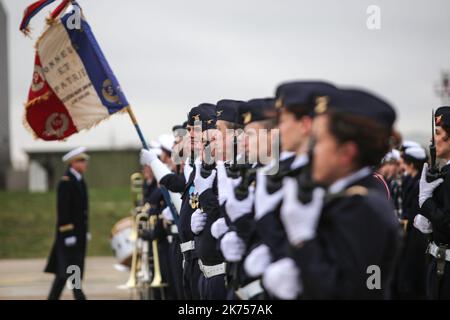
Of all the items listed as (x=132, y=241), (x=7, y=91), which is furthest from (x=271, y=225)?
(x=7, y=91)

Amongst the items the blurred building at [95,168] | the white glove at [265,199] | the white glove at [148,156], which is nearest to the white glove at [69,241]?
the white glove at [148,156]

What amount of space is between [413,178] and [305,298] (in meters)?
7.62

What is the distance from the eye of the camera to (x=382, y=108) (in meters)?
3.54

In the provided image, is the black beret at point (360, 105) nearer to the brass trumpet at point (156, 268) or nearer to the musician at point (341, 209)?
the musician at point (341, 209)

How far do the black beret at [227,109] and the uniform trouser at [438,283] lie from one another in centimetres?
226

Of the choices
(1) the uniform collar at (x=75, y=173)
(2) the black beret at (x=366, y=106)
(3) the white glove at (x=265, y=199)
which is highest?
(2) the black beret at (x=366, y=106)

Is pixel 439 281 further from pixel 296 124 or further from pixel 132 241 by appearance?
pixel 132 241

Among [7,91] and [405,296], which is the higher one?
[7,91]

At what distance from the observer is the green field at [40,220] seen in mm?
20703

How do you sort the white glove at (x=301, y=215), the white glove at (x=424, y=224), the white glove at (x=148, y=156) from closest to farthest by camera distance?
the white glove at (x=301, y=215)
the white glove at (x=424, y=224)
the white glove at (x=148, y=156)

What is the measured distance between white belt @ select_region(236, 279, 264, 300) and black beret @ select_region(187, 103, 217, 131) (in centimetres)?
239

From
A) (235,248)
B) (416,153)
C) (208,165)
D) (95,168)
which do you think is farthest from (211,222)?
(95,168)

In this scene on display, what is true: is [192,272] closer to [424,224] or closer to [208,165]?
[208,165]

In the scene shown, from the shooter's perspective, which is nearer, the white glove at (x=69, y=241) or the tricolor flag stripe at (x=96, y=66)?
the tricolor flag stripe at (x=96, y=66)
